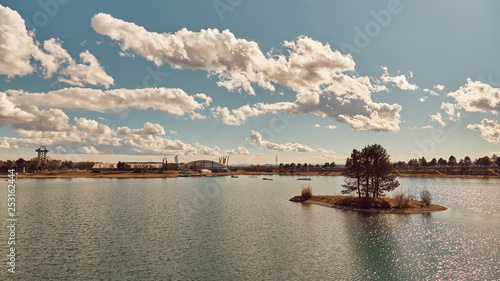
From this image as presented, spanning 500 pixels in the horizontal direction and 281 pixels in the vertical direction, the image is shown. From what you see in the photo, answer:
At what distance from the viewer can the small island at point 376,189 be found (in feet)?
275

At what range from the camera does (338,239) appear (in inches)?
2067

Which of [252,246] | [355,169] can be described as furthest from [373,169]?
[252,246]

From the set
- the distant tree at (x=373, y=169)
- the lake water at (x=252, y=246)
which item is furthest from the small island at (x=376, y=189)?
the lake water at (x=252, y=246)

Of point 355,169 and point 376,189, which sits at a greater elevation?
point 355,169

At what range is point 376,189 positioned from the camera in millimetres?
92562

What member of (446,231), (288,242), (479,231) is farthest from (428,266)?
(479,231)

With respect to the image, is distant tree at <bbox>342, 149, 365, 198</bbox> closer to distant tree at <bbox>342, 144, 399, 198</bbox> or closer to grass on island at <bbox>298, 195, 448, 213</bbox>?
distant tree at <bbox>342, 144, 399, 198</bbox>

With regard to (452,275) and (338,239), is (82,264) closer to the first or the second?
(338,239)

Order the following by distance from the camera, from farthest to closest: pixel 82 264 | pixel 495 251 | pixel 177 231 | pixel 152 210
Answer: pixel 152 210
pixel 177 231
pixel 495 251
pixel 82 264

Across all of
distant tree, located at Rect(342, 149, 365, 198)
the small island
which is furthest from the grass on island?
distant tree, located at Rect(342, 149, 365, 198)

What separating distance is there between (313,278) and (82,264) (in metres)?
31.3

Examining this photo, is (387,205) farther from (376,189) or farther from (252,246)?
(252,246)

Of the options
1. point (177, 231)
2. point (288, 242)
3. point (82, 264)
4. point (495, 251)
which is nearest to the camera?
point (82, 264)

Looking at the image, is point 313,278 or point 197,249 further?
point 197,249
